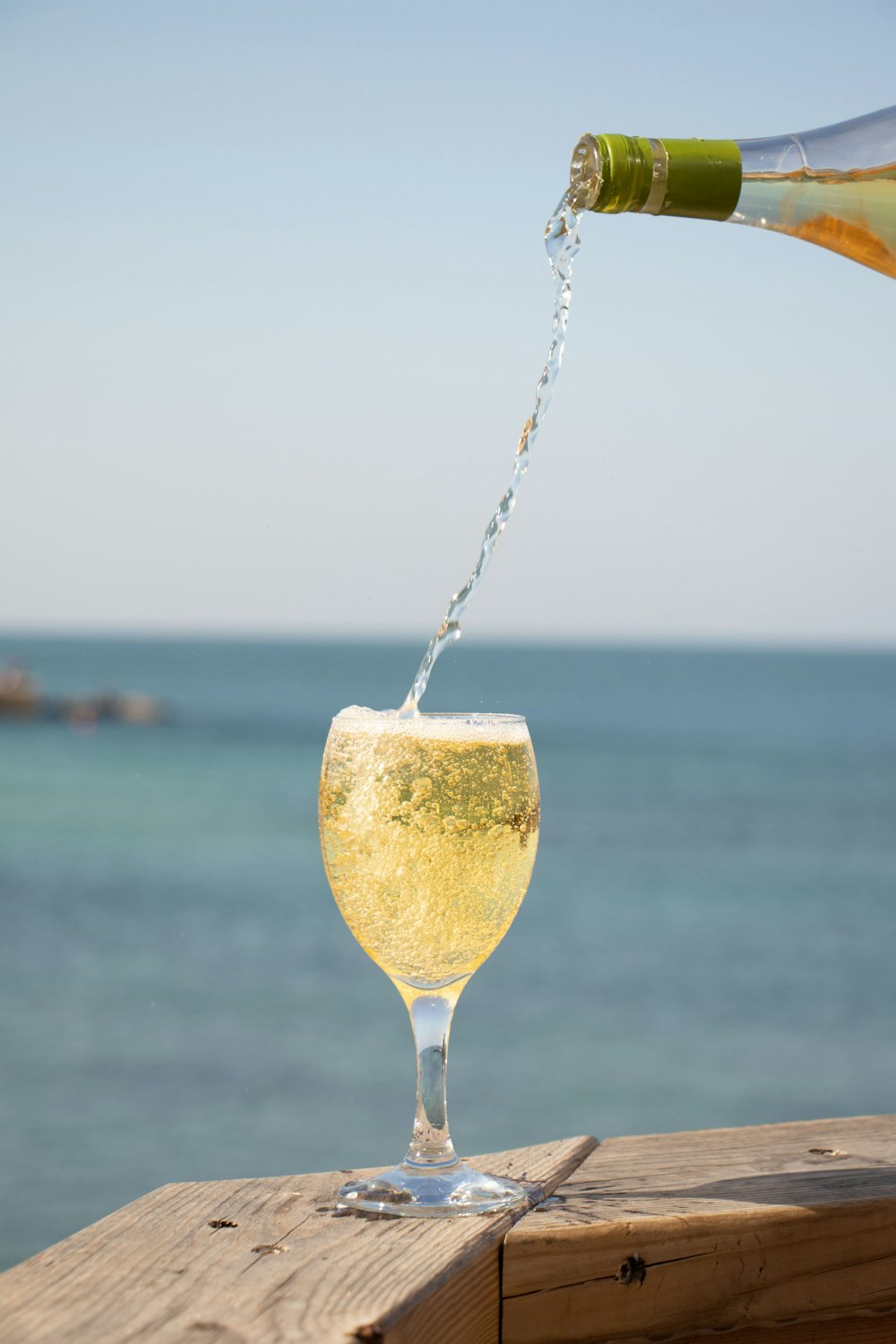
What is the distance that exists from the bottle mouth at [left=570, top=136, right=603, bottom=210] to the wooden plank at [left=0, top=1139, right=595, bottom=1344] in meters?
0.94

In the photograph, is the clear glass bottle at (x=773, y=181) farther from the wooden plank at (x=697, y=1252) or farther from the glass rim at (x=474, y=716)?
the wooden plank at (x=697, y=1252)

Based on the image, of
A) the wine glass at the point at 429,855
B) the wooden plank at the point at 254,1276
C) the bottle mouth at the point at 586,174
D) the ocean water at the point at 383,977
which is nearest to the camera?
the wooden plank at the point at 254,1276

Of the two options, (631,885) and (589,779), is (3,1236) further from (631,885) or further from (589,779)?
(589,779)

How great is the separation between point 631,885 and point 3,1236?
11.7 metres

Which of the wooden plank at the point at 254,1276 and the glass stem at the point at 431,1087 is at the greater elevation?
the glass stem at the point at 431,1087

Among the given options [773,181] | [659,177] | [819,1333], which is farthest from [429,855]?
[773,181]

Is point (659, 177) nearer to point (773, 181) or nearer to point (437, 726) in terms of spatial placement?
point (773, 181)

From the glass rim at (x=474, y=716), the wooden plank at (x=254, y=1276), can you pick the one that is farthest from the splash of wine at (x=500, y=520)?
the wooden plank at (x=254, y=1276)

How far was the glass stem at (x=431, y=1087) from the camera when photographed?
134 cm

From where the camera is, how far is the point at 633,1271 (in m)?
1.18

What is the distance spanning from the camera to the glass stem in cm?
134

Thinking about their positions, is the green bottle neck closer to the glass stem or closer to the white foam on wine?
the white foam on wine

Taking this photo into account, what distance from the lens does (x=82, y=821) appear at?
2486 cm

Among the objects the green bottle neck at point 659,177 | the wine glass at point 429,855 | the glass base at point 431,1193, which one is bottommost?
the glass base at point 431,1193
